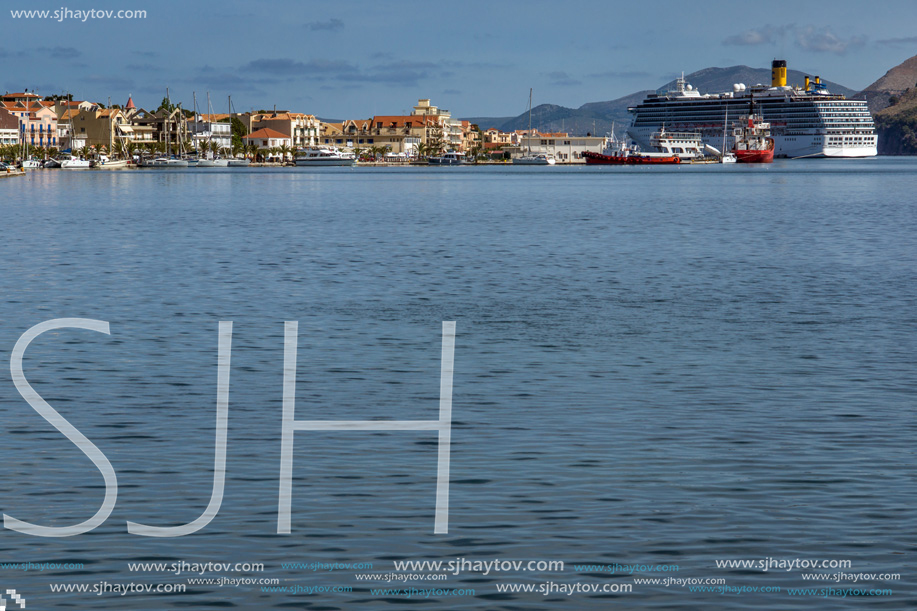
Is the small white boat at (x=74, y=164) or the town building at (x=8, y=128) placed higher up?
the town building at (x=8, y=128)

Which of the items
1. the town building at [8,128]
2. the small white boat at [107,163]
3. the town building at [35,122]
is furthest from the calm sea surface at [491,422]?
the town building at [35,122]

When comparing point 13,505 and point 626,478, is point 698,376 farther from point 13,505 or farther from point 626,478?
point 13,505

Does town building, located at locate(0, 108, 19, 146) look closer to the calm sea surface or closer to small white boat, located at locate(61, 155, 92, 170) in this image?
small white boat, located at locate(61, 155, 92, 170)

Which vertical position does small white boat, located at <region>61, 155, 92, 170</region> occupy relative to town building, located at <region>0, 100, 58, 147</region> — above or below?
below

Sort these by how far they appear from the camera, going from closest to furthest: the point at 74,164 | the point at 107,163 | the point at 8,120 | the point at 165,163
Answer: the point at 74,164, the point at 107,163, the point at 8,120, the point at 165,163

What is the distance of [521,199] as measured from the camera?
Answer: 8544 cm

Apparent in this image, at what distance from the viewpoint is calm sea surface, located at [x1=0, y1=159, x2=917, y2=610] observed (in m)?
9.05

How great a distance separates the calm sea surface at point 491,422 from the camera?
9047mm

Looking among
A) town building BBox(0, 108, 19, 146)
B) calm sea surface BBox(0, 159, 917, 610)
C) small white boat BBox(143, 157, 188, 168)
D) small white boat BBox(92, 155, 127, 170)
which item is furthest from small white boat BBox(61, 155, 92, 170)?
calm sea surface BBox(0, 159, 917, 610)

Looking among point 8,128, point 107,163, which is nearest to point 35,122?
point 8,128

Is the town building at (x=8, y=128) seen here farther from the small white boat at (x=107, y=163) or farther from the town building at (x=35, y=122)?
the small white boat at (x=107, y=163)

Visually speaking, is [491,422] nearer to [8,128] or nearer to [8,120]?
[8,128]

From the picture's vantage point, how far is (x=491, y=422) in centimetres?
1370

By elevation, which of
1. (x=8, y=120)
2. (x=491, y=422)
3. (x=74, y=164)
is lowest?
(x=491, y=422)
